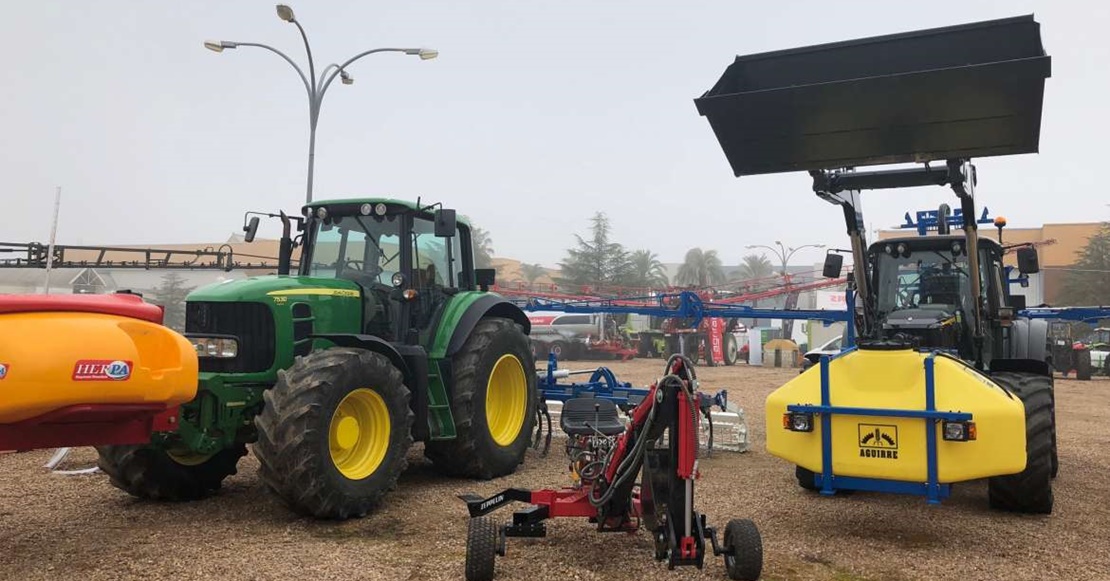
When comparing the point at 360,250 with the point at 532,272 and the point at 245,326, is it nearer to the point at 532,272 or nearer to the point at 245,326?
the point at 245,326

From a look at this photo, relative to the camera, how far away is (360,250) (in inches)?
288

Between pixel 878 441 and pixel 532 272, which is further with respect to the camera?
pixel 532 272

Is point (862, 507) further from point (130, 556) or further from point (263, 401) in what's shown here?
point (130, 556)

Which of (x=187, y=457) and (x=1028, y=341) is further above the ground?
(x=1028, y=341)

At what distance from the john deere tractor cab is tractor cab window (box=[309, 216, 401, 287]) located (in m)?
3.09

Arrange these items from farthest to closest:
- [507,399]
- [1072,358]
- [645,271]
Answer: [645,271], [1072,358], [507,399]

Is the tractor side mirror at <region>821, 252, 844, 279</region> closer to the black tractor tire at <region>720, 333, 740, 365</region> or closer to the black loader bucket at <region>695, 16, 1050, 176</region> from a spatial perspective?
the black loader bucket at <region>695, 16, 1050, 176</region>

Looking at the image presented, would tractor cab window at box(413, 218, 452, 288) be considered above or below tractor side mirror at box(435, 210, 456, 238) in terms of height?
below

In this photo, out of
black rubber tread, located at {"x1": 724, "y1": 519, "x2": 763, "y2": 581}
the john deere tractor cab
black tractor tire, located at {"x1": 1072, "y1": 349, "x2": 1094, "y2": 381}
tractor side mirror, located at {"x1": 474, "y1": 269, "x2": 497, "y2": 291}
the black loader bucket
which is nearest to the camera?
black rubber tread, located at {"x1": 724, "y1": 519, "x2": 763, "y2": 581}

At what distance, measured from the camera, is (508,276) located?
8156 centimetres

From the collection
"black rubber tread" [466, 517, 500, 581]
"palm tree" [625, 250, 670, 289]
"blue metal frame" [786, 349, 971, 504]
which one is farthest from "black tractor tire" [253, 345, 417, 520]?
"palm tree" [625, 250, 670, 289]

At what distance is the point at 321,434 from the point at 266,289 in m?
1.41

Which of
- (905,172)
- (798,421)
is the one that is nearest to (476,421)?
(798,421)

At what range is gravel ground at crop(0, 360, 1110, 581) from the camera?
15.4ft
